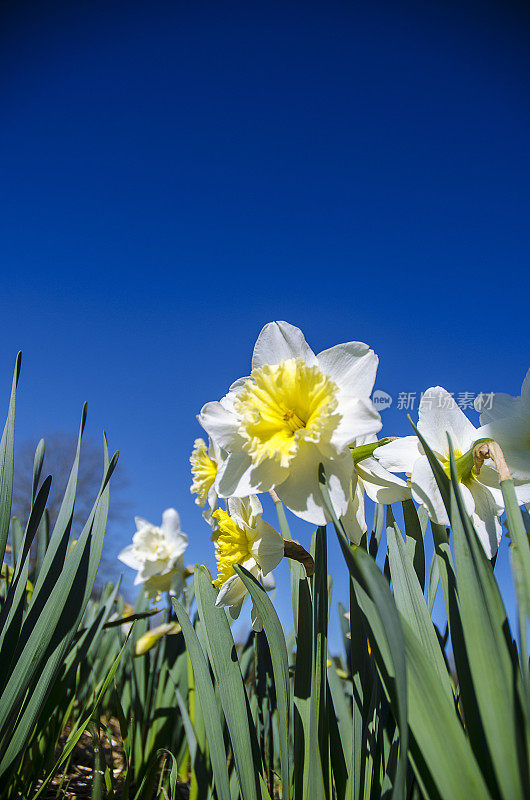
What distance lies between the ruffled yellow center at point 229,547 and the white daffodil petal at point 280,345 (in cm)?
37

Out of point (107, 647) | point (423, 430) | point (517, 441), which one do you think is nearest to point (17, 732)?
point (423, 430)

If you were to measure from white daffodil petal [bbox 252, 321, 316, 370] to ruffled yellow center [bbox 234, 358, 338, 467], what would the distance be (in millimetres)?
57

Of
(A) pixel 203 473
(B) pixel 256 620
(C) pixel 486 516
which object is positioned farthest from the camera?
(A) pixel 203 473

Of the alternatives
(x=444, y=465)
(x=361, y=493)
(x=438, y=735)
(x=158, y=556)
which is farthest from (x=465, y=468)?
(x=158, y=556)

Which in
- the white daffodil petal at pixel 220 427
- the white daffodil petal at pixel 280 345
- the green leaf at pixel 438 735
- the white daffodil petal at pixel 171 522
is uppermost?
the white daffodil petal at pixel 171 522

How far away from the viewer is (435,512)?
0.86 metres

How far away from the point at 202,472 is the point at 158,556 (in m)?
1.44

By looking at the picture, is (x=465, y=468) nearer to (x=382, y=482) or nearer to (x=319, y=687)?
(x=382, y=482)

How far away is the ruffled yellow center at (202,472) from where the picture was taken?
124 cm

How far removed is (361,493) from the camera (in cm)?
95

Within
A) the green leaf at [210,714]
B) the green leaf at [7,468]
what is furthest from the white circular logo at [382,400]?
the green leaf at [7,468]

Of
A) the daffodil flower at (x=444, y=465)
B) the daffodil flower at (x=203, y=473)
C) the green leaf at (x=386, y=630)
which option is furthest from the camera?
the daffodil flower at (x=203, y=473)

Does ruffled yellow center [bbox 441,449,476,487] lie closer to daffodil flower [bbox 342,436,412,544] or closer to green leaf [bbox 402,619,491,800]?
daffodil flower [bbox 342,436,412,544]

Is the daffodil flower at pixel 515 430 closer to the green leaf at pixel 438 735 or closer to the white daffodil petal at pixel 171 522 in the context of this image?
the green leaf at pixel 438 735
